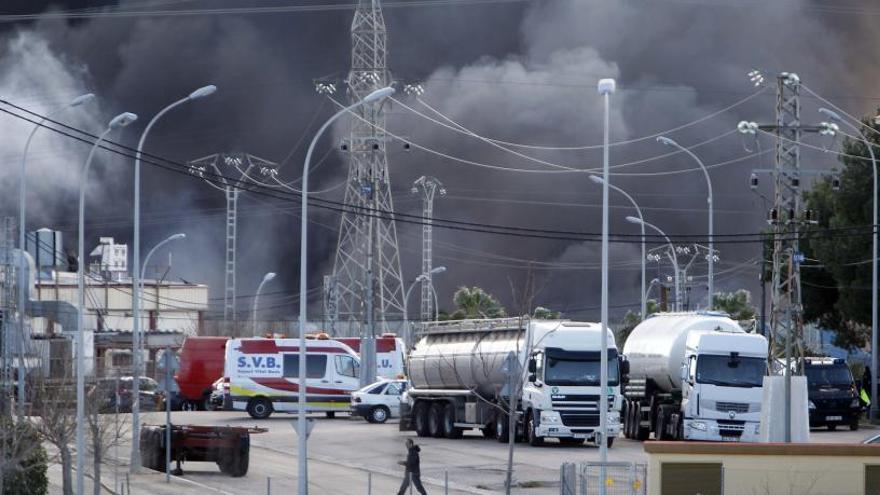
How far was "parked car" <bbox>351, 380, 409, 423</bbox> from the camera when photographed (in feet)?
185

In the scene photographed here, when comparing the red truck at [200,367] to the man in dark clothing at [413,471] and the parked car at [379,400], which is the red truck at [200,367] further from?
the man in dark clothing at [413,471]

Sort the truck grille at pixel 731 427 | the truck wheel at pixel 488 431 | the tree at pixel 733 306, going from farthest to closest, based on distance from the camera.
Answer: the tree at pixel 733 306 → the truck wheel at pixel 488 431 → the truck grille at pixel 731 427

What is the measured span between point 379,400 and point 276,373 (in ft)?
15.0

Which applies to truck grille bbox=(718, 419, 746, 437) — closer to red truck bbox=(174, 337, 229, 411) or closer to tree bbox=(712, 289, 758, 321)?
red truck bbox=(174, 337, 229, 411)

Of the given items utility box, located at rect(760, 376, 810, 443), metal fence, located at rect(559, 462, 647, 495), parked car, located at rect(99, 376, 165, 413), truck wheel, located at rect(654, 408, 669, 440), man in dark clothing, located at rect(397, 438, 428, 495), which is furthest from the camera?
truck wheel, located at rect(654, 408, 669, 440)

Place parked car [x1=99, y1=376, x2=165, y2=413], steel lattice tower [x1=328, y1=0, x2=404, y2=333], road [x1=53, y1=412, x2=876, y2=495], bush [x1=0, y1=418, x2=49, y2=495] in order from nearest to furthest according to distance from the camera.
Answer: bush [x1=0, y1=418, x2=49, y2=495], road [x1=53, y1=412, x2=876, y2=495], parked car [x1=99, y1=376, x2=165, y2=413], steel lattice tower [x1=328, y1=0, x2=404, y2=333]

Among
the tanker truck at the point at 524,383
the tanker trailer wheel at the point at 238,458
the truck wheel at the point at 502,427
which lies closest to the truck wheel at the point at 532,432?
the tanker truck at the point at 524,383

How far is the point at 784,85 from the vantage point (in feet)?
122

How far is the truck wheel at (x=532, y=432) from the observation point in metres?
44.0

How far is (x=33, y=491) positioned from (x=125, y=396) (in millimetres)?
24523

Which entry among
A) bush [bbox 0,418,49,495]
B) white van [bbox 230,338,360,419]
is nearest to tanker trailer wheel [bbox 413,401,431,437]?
white van [bbox 230,338,360,419]

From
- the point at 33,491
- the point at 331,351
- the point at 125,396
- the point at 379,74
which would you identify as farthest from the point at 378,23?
the point at 33,491

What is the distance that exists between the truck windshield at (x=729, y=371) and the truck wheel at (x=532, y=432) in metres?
5.18

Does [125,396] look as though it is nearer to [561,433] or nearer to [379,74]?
[561,433]
